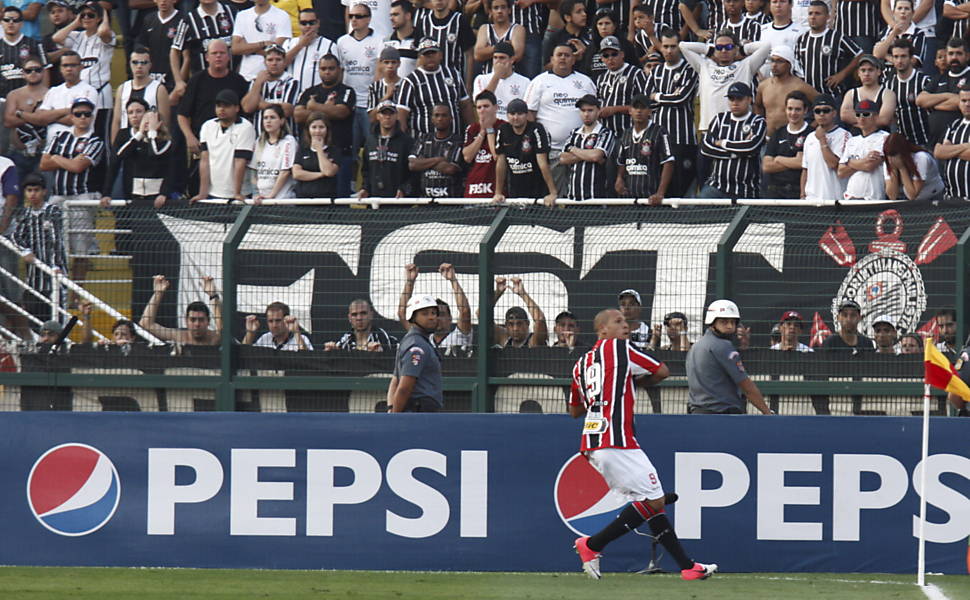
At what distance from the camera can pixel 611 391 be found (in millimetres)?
9367

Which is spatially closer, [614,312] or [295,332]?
[614,312]

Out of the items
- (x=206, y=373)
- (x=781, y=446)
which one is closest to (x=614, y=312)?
(x=781, y=446)

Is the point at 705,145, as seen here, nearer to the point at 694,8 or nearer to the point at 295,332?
the point at 694,8

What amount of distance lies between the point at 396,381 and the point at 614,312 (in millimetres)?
1870

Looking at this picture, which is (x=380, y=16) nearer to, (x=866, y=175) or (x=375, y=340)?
(x=866, y=175)

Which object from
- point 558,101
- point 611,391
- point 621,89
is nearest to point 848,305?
point 611,391

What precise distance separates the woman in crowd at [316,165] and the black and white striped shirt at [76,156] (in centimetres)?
246

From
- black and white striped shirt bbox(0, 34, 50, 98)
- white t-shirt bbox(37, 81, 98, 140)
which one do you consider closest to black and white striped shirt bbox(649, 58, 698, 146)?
white t-shirt bbox(37, 81, 98, 140)

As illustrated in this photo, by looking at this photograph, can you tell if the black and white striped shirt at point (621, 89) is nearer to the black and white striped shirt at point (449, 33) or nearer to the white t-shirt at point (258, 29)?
the black and white striped shirt at point (449, 33)

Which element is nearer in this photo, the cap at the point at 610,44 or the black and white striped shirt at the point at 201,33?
the cap at the point at 610,44

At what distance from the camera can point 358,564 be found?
33.9 ft

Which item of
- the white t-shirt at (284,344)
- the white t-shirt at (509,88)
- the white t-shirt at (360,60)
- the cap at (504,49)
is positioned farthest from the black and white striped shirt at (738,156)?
the white t-shirt at (284,344)

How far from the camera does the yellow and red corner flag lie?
9242 mm

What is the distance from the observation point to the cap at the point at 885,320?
36.7ft
